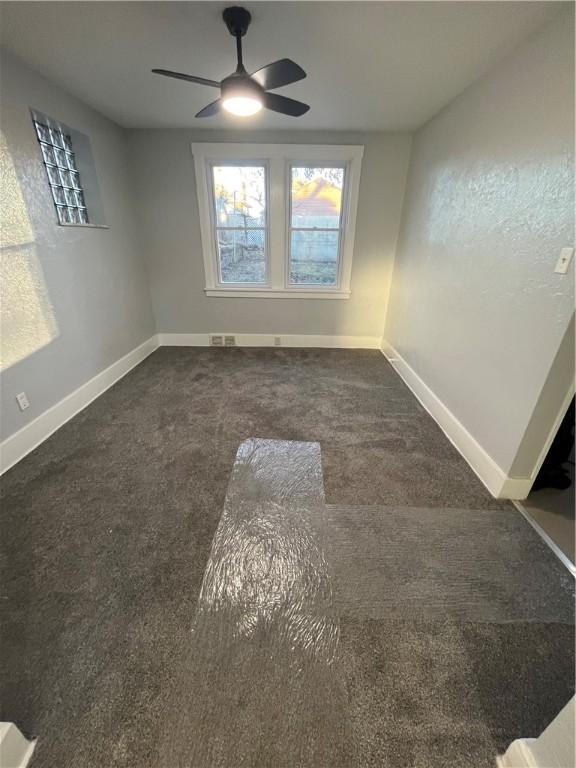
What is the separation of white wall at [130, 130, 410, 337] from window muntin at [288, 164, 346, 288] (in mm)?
255

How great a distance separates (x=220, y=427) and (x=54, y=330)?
149cm

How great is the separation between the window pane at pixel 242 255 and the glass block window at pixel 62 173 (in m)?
1.44

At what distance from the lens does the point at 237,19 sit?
155cm

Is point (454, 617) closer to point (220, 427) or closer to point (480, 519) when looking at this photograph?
point (480, 519)

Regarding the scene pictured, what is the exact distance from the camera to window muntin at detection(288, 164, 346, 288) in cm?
350

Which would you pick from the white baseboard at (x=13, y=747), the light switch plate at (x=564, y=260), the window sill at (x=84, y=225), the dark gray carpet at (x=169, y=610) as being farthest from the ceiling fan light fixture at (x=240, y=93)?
the white baseboard at (x=13, y=747)

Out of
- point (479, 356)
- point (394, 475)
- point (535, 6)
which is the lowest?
point (394, 475)

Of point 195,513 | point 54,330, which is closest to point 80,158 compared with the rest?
point 54,330

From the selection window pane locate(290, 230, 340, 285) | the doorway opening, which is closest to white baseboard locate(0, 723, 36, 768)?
the doorway opening

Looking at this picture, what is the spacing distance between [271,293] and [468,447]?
2.82 meters

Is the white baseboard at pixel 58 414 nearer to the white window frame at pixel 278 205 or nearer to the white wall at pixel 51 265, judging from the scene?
the white wall at pixel 51 265

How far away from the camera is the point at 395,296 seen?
3.67 meters

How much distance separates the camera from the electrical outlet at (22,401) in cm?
205

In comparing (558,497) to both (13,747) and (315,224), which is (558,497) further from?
(315,224)
